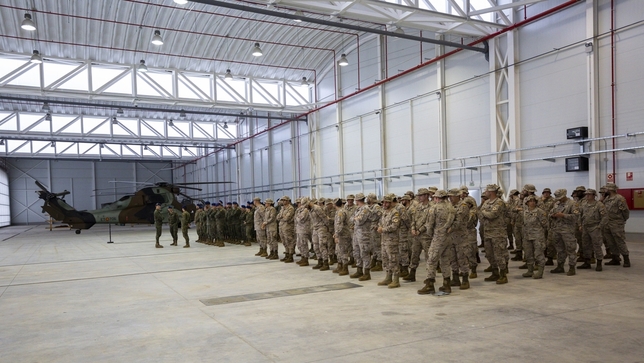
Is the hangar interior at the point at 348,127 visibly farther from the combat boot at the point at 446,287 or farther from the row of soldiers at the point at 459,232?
the row of soldiers at the point at 459,232

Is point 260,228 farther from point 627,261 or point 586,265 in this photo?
point 627,261

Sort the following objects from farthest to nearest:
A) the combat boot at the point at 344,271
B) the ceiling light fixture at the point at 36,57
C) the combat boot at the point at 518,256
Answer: the ceiling light fixture at the point at 36,57
the combat boot at the point at 518,256
the combat boot at the point at 344,271

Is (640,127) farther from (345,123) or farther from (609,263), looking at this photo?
(345,123)

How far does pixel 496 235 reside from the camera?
7.85 metres

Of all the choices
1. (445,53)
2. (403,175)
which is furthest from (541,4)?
(403,175)

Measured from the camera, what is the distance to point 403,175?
1636 cm

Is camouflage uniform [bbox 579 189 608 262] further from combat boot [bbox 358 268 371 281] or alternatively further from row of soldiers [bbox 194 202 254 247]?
row of soldiers [bbox 194 202 254 247]

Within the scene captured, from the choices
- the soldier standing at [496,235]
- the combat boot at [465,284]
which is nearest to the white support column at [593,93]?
the soldier standing at [496,235]

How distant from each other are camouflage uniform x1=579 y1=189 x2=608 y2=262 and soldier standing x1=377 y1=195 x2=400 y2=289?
12.7ft

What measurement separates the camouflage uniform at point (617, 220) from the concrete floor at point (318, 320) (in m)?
0.50

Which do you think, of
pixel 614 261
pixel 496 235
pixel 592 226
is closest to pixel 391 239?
pixel 496 235

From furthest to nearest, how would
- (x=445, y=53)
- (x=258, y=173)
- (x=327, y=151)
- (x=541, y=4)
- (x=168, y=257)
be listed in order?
(x=258, y=173)
(x=327, y=151)
(x=445, y=53)
(x=168, y=257)
(x=541, y=4)

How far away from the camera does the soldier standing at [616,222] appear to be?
868cm

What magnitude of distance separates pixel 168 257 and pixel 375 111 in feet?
31.6
